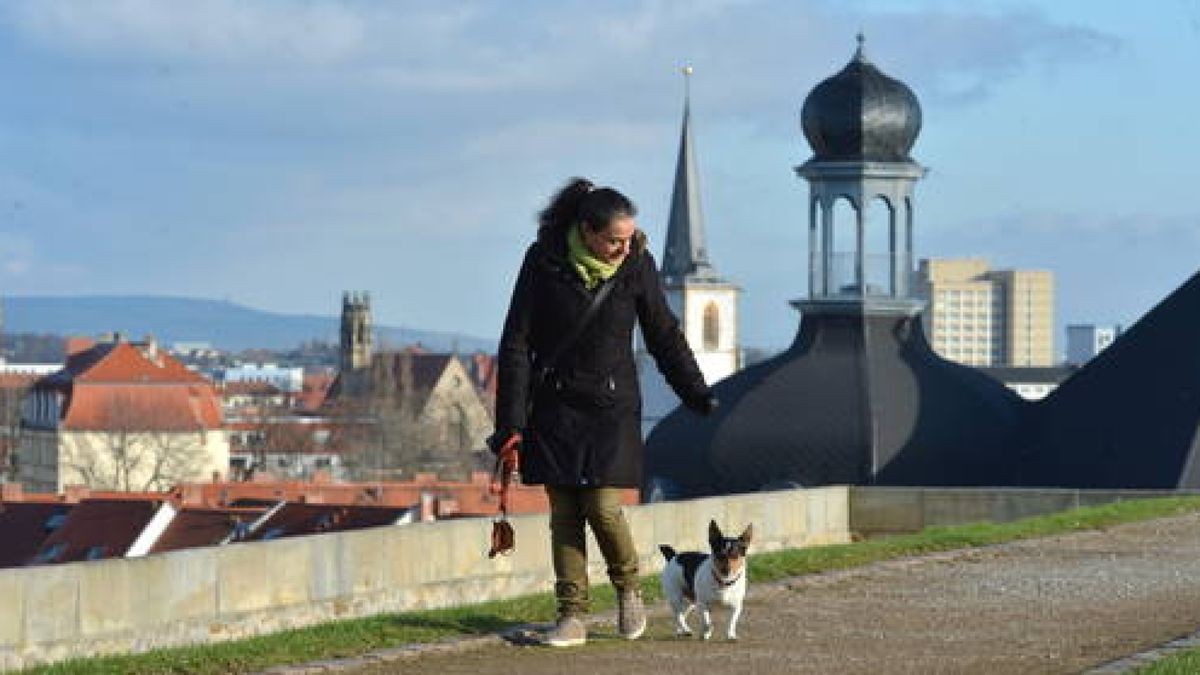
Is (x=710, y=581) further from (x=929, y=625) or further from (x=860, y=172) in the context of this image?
(x=860, y=172)

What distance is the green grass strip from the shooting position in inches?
485

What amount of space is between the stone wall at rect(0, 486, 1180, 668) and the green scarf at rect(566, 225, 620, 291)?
92.5 inches

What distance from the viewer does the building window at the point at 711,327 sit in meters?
184

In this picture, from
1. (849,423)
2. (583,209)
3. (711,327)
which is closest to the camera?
(583,209)

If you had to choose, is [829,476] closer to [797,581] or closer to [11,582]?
[797,581]

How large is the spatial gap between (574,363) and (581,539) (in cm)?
85

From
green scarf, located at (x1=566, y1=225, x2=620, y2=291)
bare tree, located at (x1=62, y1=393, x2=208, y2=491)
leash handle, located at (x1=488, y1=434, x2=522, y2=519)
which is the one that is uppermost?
bare tree, located at (x1=62, y1=393, x2=208, y2=491)

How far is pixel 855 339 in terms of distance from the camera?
162 feet

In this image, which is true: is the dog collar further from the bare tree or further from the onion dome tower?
the bare tree

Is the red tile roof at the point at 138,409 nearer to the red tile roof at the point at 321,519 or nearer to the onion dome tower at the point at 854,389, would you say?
the red tile roof at the point at 321,519

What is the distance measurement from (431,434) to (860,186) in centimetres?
12334

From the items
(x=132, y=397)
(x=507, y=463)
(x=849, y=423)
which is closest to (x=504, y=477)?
(x=507, y=463)

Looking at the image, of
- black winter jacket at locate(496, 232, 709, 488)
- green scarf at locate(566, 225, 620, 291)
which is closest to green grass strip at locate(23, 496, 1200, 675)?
black winter jacket at locate(496, 232, 709, 488)

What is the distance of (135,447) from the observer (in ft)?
504
